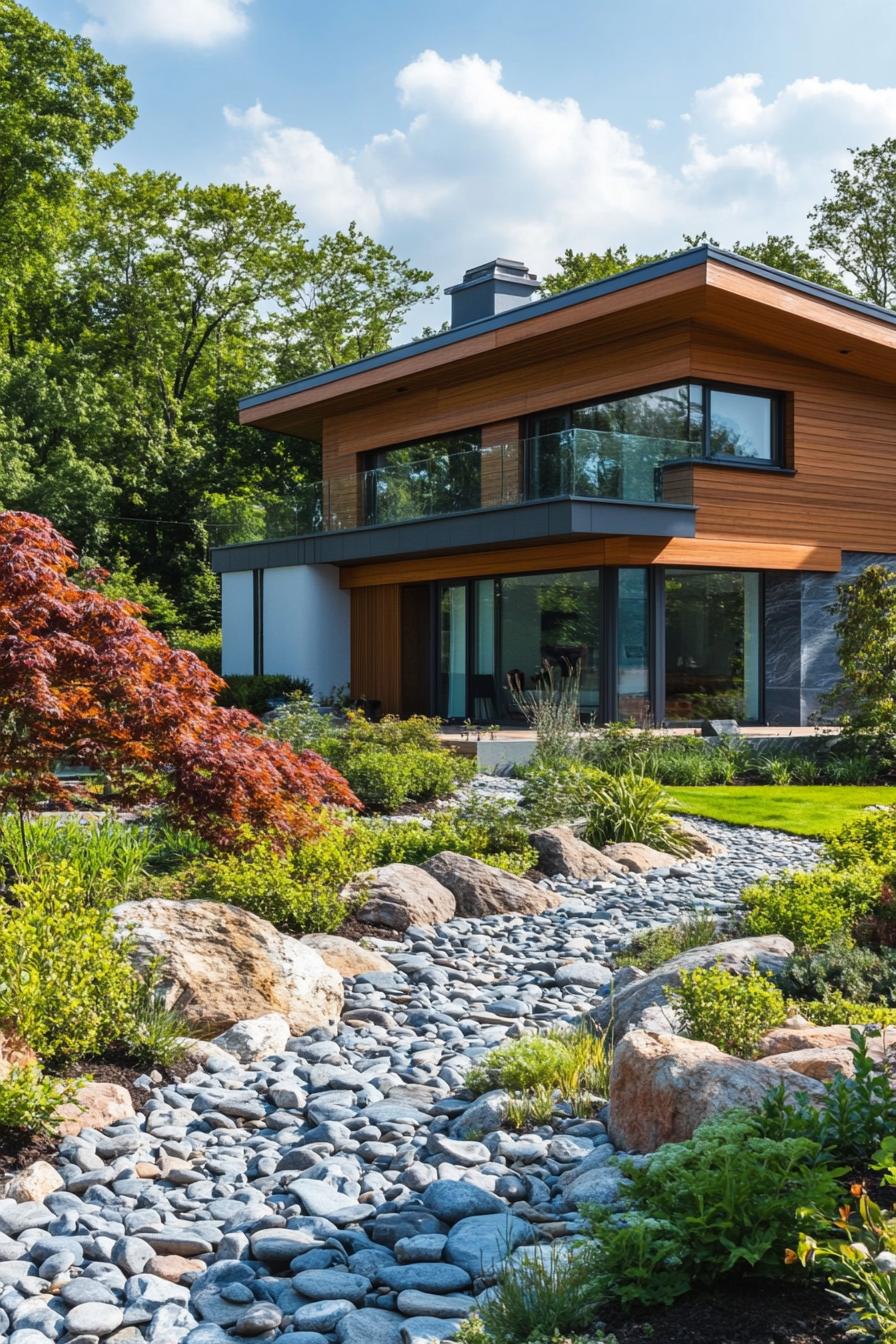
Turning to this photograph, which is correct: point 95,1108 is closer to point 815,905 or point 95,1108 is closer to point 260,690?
point 815,905

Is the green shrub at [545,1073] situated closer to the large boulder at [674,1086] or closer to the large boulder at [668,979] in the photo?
the large boulder at [668,979]

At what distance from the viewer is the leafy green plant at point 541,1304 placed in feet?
8.21

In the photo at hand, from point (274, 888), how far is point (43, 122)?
25.5 m

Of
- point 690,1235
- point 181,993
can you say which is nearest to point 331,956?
point 181,993

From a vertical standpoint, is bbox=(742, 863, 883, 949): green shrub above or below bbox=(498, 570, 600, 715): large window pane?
below

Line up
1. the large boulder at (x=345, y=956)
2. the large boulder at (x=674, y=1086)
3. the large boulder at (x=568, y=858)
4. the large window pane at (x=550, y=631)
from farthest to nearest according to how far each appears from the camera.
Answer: the large window pane at (x=550, y=631), the large boulder at (x=568, y=858), the large boulder at (x=345, y=956), the large boulder at (x=674, y=1086)

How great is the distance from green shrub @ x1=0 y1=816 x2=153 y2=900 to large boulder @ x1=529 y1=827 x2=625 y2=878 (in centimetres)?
293

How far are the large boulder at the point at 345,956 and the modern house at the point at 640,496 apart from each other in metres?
11.0

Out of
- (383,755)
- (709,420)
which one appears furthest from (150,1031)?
(709,420)

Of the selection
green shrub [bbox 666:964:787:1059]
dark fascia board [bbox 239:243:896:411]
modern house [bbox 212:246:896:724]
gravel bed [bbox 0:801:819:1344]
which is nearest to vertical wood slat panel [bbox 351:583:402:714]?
modern house [bbox 212:246:896:724]

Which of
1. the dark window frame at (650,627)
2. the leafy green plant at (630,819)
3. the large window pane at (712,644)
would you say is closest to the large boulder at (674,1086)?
the leafy green plant at (630,819)

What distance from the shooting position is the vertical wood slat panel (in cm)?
2211

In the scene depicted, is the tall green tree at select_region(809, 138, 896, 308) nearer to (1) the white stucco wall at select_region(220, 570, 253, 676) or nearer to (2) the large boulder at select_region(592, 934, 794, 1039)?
(1) the white stucco wall at select_region(220, 570, 253, 676)

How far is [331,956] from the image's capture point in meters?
6.13
